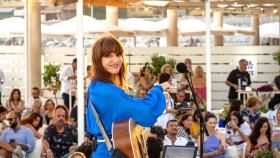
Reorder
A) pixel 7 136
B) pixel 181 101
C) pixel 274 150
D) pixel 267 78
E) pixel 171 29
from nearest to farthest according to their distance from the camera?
pixel 274 150
pixel 7 136
pixel 181 101
pixel 267 78
pixel 171 29

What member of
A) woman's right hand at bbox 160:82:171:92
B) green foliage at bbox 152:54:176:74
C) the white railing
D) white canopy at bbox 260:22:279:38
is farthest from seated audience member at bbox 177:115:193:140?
white canopy at bbox 260:22:279:38

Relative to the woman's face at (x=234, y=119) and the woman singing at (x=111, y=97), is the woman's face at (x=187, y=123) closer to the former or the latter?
the woman's face at (x=234, y=119)

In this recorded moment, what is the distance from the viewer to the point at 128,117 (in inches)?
197

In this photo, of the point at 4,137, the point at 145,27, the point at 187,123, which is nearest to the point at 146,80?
the point at 187,123

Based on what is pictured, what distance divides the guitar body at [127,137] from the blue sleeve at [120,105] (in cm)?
4

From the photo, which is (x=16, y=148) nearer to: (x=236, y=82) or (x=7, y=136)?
(x=7, y=136)

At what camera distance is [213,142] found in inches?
422

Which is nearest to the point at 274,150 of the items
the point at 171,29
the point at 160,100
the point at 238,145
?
the point at 238,145

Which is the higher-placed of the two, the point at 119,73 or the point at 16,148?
the point at 119,73

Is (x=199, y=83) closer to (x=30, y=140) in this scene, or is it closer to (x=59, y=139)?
(x=30, y=140)

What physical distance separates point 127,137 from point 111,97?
231mm

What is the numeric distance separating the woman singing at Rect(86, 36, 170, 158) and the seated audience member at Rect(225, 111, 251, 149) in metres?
6.41

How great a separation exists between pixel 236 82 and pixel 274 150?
26.5 ft

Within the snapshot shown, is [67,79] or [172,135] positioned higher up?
[67,79]
